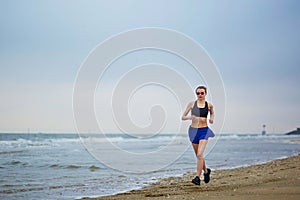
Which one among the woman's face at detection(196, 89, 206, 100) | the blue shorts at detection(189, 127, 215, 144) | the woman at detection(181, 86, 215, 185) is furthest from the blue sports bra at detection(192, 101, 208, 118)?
the blue shorts at detection(189, 127, 215, 144)

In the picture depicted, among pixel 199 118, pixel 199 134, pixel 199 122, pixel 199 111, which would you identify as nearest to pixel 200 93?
pixel 199 111

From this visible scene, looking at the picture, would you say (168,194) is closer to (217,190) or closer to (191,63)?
(217,190)

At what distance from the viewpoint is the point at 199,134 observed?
8445 mm

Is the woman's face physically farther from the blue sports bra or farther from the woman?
the blue sports bra

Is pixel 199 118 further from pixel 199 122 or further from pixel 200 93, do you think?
pixel 200 93

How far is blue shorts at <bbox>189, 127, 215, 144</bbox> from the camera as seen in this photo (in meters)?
8.40

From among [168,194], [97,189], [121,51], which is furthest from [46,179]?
[168,194]

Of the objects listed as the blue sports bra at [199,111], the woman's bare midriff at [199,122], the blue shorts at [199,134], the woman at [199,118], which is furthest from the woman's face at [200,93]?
the blue shorts at [199,134]

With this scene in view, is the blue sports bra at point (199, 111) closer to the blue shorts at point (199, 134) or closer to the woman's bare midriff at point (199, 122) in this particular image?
the woman's bare midriff at point (199, 122)

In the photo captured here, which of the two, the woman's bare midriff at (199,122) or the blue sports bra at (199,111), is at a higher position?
the blue sports bra at (199,111)

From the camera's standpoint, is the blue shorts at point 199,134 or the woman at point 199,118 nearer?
the woman at point 199,118

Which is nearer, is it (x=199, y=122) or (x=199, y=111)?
(x=199, y=111)

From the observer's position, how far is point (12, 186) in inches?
447

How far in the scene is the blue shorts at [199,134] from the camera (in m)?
8.40
